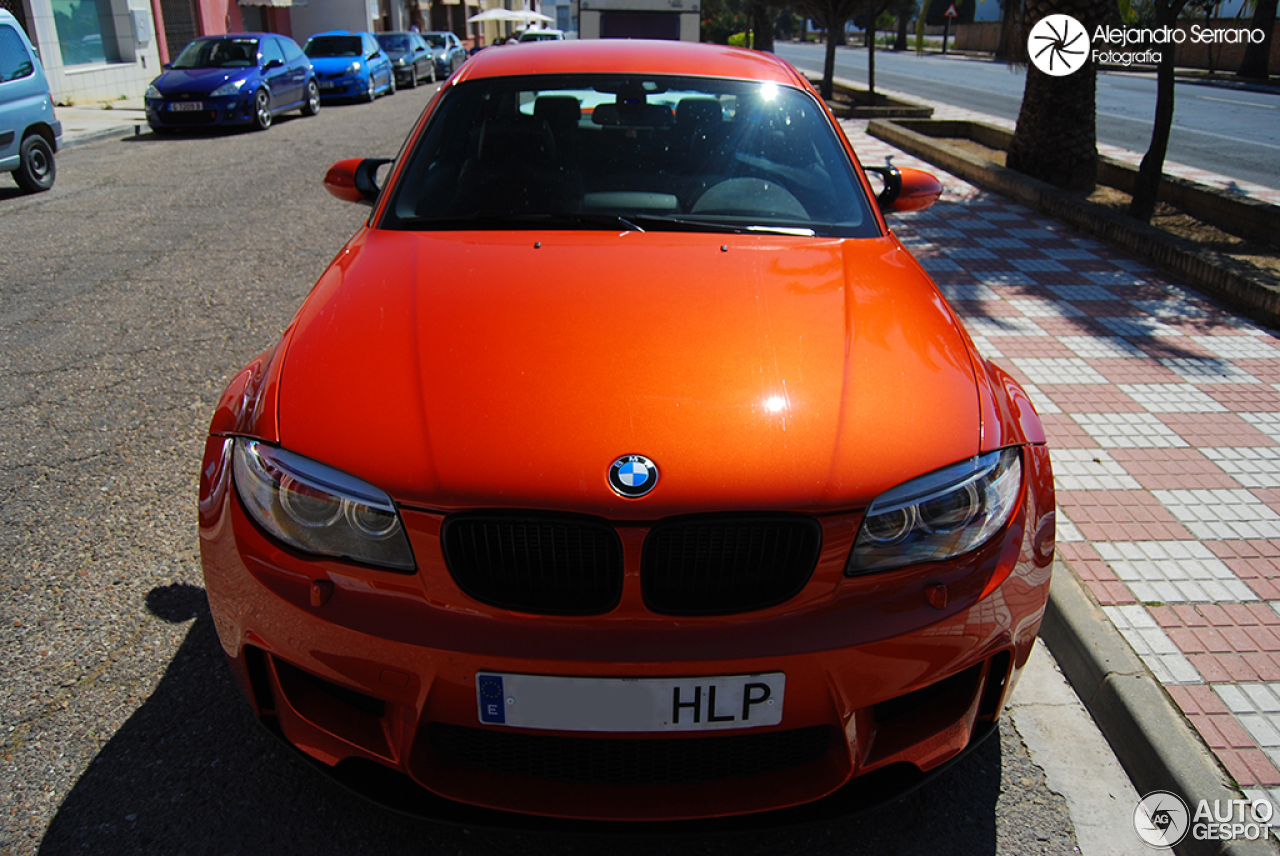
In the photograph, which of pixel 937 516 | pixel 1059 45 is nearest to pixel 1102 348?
pixel 937 516

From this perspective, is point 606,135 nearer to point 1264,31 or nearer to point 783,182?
point 783,182

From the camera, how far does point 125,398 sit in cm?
436

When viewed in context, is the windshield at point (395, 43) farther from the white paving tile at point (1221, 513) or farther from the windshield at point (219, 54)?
the white paving tile at point (1221, 513)

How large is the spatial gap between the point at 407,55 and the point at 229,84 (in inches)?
455

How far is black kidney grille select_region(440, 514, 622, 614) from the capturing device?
5.62 ft

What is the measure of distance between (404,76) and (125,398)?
909 inches

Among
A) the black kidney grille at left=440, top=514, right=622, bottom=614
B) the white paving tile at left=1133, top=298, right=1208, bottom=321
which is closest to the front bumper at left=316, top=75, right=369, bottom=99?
the white paving tile at left=1133, top=298, right=1208, bottom=321

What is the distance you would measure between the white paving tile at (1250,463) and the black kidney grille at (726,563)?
286cm

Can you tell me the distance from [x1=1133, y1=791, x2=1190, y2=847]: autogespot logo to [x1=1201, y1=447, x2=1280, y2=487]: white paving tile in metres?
1.97

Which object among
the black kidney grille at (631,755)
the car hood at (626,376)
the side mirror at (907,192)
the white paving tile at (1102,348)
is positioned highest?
the side mirror at (907,192)

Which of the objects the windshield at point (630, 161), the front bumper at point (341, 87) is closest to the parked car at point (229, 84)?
the front bumper at point (341, 87)

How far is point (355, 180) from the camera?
3.45 metres

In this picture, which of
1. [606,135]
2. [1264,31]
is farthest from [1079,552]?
[1264,31]

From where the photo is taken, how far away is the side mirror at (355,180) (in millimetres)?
3430
